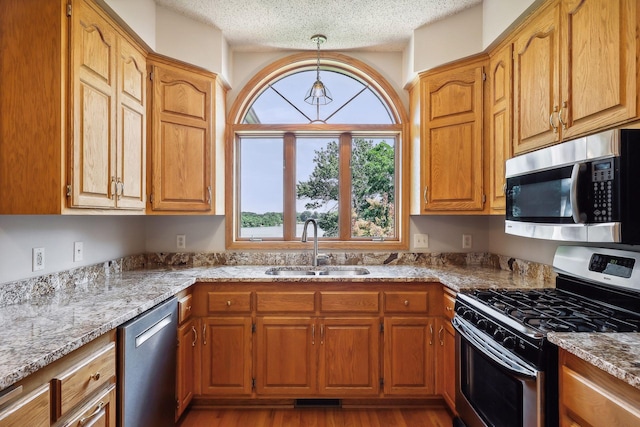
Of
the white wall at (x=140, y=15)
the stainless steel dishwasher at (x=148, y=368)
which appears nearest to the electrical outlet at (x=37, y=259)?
the stainless steel dishwasher at (x=148, y=368)

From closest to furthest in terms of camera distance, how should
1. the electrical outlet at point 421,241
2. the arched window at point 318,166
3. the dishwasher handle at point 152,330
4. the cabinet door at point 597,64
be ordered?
1. the cabinet door at point 597,64
2. the dishwasher handle at point 152,330
3. the electrical outlet at point 421,241
4. the arched window at point 318,166

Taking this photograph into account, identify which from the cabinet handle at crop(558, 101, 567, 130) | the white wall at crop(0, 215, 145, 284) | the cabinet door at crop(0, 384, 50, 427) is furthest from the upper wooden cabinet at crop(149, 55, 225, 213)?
the cabinet handle at crop(558, 101, 567, 130)

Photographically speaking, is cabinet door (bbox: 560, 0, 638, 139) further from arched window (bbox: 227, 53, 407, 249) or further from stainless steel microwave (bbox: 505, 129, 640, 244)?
arched window (bbox: 227, 53, 407, 249)

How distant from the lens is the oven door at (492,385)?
49.6 inches

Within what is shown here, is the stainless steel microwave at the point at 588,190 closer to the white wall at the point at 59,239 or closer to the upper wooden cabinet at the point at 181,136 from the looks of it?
the upper wooden cabinet at the point at 181,136

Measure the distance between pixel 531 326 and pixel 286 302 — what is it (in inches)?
55.0

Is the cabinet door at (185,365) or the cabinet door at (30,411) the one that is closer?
the cabinet door at (30,411)

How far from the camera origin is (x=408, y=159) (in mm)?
2824

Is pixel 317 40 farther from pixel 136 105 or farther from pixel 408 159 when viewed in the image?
pixel 136 105

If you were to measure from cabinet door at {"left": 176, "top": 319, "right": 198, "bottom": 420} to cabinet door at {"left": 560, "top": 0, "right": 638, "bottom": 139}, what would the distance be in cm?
229

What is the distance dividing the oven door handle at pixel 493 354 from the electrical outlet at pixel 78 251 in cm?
216

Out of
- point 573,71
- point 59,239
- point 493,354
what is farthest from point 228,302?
point 573,71

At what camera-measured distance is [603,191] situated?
1.28 m

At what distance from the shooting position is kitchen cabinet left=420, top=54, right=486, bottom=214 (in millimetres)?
2350
